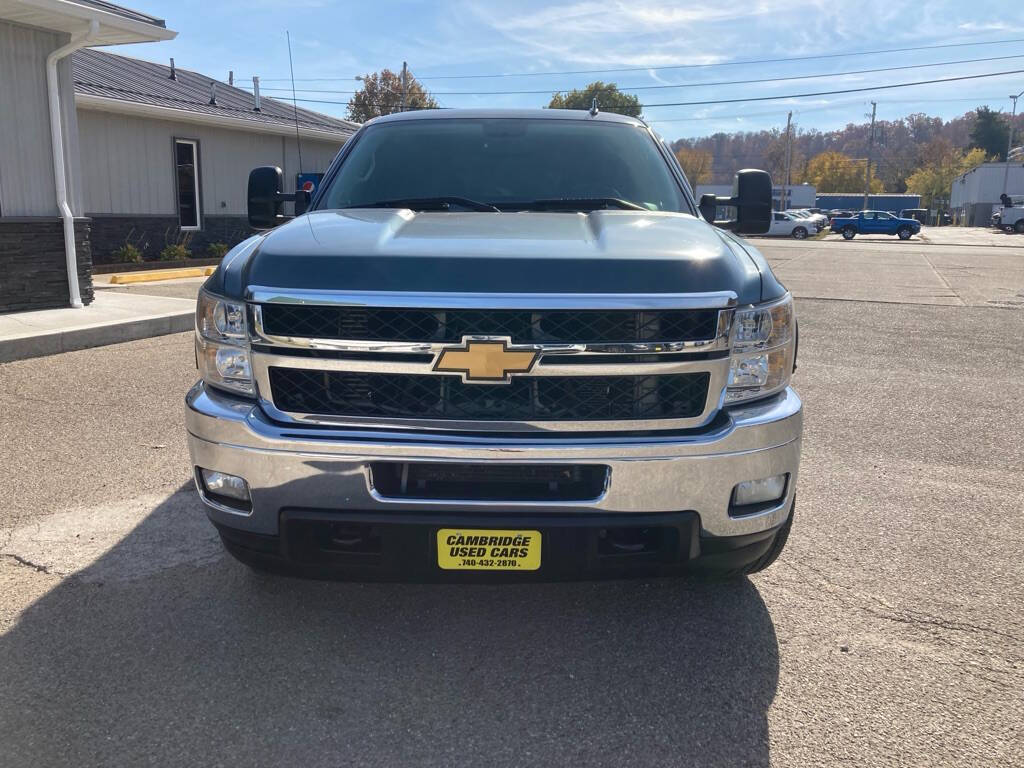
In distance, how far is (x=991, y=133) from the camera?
11388 cm

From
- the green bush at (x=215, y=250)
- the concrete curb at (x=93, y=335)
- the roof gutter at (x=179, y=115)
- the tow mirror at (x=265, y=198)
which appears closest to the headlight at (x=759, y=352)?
the tow mirror at (x=265, y=198)

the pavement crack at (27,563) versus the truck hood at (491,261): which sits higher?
the truck hood at (491,261)

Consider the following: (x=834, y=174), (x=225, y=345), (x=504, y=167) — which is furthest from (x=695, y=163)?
(x=225, y=345)

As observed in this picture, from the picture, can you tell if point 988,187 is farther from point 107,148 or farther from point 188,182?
point 107,148

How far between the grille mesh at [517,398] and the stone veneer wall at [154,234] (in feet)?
43.6

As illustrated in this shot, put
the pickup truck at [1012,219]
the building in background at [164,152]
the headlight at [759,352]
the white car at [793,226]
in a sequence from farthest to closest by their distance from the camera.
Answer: the pickup truck at [1012,219] → the white car at [793,226] → the building in background at [164,152] → the headlight at [759,352]

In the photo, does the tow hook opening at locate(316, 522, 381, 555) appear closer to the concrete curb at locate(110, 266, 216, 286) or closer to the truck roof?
the truck roof

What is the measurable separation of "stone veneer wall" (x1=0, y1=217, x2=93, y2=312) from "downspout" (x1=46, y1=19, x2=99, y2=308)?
0.26 feet

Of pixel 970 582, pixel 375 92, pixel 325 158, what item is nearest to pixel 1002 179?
pixel 375 92

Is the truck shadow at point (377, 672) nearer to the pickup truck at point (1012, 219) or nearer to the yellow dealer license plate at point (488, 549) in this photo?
the yellow dealer license plate at point (488, 549)

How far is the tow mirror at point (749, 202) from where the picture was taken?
4.28 meters

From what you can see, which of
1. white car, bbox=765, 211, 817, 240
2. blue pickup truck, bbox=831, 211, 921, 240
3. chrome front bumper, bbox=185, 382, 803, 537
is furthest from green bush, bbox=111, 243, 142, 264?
blue pickup truck, bbox=831, 211, 921, 240

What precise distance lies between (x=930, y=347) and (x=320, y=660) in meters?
8.33

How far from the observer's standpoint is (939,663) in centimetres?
283
